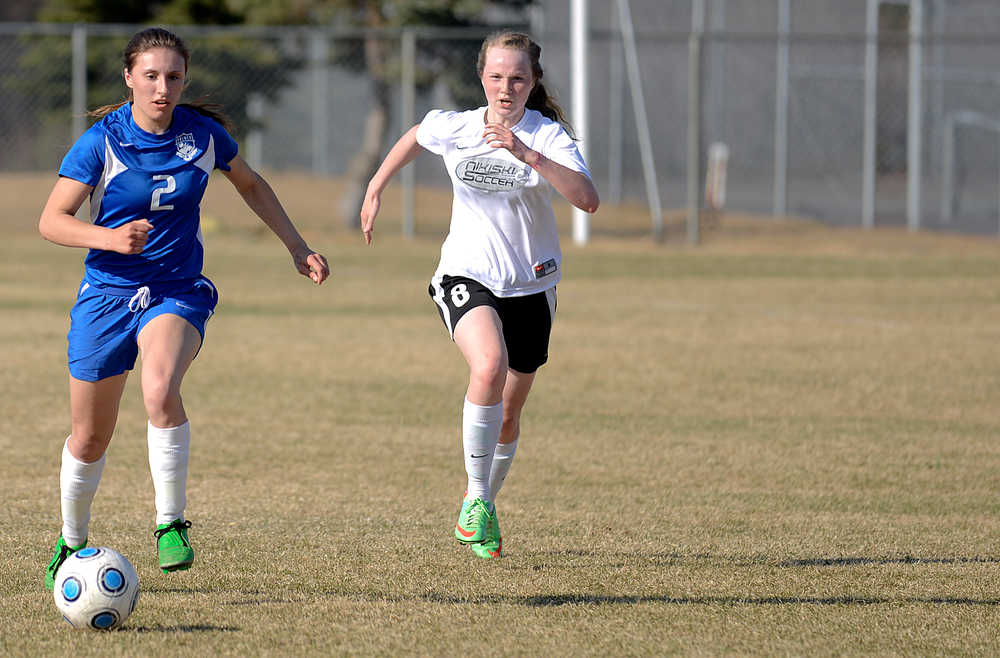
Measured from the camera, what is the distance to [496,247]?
5.81 meters

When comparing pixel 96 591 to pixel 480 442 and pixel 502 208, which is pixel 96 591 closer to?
pixel 480 442

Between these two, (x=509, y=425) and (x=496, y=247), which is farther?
(x=509, y=425)

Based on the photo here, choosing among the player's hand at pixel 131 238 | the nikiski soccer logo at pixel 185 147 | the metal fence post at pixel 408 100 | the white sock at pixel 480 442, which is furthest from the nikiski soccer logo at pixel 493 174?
the metal fence post at pixel 408 100

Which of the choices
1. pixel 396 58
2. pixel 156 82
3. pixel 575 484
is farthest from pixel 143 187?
pixel 396 58

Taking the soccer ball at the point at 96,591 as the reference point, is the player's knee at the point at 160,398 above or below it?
above

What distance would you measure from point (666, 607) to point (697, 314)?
9.37 meters

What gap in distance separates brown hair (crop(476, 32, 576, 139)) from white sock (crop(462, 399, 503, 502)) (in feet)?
3.85

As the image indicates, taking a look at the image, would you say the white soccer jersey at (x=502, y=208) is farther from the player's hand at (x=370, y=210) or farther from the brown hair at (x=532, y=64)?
the player's hand at (x=370, y=210)

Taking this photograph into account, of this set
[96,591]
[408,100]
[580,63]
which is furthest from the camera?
[408,100]

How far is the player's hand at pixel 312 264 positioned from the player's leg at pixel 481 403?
658 millimetres

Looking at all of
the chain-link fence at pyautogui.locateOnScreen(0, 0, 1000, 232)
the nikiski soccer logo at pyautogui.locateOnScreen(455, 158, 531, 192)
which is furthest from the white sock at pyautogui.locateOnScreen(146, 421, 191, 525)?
the chain-link fence at pyautogui.locateOnScreen(0, 0, 1000, 232)

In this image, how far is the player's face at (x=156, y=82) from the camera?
16.0ft

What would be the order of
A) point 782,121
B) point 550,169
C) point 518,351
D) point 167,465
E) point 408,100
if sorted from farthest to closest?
point 782,121, point 408,100, point 518,351, point 550,169, point 167,465

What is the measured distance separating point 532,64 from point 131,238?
6.02ft
